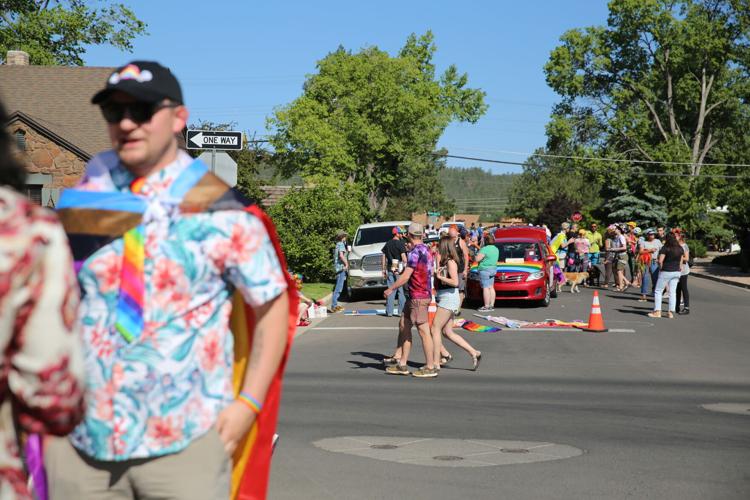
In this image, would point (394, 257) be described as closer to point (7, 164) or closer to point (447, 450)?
point (447, 450)

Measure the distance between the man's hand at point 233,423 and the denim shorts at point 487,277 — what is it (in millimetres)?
20218

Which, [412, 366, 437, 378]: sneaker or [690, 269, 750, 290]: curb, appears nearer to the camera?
[412, 366, 437, 378]: sneaker

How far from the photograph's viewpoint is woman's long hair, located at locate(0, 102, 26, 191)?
7.57ft

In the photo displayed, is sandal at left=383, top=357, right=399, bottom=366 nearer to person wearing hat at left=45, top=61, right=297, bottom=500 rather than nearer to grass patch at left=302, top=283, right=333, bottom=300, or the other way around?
person wearing hat at left=45, top=61, right=297, bottom=500

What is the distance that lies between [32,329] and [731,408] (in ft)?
32.0

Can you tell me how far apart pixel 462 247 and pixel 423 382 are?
25.0ft

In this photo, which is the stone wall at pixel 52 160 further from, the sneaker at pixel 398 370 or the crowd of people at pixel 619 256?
the sneaker at pixel 398 370

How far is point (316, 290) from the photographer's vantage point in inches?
1145

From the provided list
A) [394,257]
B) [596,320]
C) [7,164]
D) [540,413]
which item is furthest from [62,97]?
[7,164]

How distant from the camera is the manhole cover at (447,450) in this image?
817 cm

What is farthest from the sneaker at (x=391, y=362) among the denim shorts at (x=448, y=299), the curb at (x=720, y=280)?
the curb at (x=720, y=280)

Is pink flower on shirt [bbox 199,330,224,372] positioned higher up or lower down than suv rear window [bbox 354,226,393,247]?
higher up

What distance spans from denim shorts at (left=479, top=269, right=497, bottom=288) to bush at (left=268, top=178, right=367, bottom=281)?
974cm

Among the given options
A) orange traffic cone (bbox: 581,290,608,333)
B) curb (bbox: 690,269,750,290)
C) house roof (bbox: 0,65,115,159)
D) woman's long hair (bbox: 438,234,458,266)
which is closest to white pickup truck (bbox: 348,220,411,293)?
orange traffic cone (bbox: 581,290,608,333)
